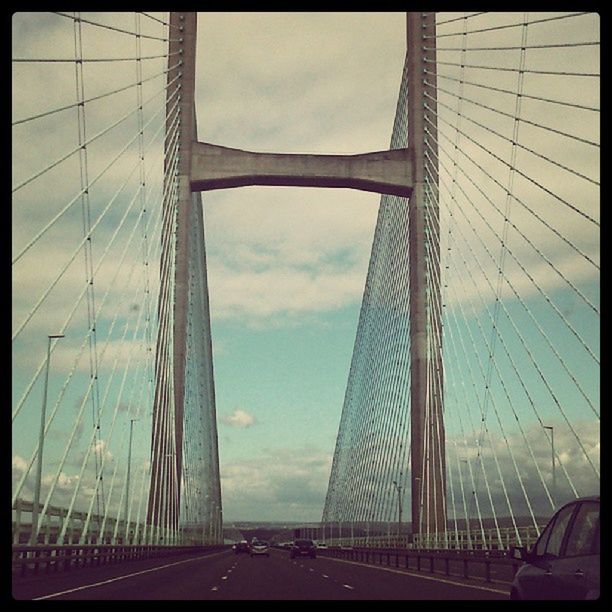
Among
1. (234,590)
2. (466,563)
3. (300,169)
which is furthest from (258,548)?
(234,590)

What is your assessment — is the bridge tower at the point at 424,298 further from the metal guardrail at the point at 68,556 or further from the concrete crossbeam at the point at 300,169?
the metal guardrail at the point at 68,556

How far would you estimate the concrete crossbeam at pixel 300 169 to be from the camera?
147 feet

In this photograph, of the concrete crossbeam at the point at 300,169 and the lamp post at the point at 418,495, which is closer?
the lamp post at the point at 418,495

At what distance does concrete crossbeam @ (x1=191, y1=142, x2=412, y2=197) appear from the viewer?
147ft

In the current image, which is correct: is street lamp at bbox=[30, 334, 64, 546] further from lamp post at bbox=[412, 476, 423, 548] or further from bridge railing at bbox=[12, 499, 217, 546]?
lamp post at bbox=[412, 476, 423, 548]

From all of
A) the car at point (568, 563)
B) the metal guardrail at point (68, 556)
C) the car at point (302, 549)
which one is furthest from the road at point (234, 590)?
the car at point (302, 549)

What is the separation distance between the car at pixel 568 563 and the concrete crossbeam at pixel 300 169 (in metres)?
33.9

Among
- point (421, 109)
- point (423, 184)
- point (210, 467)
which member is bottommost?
point (210, 467)
